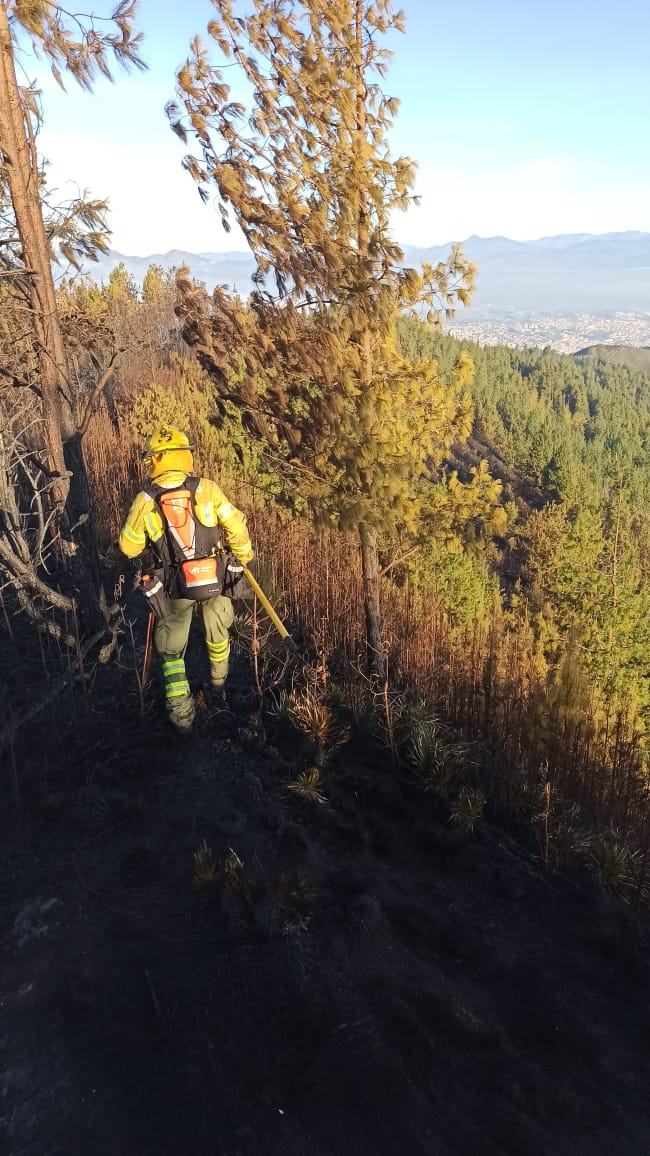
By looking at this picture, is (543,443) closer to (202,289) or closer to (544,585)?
(544,585)

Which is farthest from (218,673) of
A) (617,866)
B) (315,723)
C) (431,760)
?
(617,866)

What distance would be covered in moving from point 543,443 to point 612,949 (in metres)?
58.8

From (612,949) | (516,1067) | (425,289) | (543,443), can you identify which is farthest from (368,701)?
(543,443)

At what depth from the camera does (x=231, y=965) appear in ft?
8.64

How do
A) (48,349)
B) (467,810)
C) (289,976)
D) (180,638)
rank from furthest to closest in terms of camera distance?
(48,349)
(180,638)
(467,810)
(289,976)

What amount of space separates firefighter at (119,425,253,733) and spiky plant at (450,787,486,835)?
5.83 feet

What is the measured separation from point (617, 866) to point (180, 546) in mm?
3173

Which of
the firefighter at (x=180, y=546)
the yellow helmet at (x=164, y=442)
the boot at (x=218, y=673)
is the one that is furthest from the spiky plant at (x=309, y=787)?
the yellow helmet at (x=164, y=442)

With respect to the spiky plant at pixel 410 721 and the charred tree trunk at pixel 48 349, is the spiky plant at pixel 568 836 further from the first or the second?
the charred tree trunk at pixel 48 349

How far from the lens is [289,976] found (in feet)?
8.49

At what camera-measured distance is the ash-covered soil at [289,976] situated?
212 cm

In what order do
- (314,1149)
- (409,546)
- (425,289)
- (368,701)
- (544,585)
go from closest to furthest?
(314,1149) → (425,289) → (368,701) → (409,546) → (544,585)

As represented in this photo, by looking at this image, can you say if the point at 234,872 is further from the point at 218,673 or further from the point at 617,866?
the point at 617,866

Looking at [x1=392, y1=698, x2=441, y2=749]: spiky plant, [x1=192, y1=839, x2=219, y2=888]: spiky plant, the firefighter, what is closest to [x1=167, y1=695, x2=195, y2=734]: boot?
the firefighter
